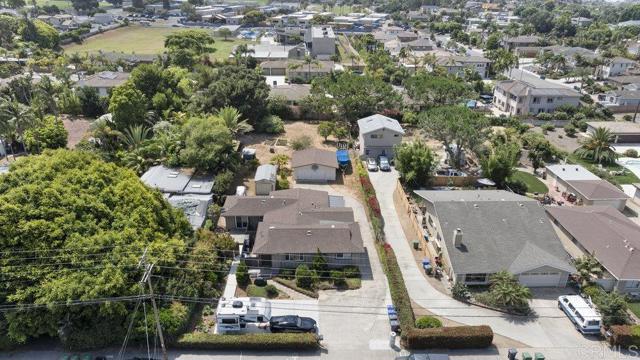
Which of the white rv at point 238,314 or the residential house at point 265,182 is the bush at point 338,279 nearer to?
the white rv at point 238,314

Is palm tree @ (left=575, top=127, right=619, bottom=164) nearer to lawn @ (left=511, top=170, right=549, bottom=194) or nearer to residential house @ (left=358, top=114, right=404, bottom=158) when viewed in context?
lawn @ (left=511, top=170, right=549, bottom=194)

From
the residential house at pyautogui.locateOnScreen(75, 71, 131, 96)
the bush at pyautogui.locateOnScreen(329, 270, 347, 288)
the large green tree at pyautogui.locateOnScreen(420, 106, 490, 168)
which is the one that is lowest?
the bush at pyautogui.locateOnScreen(329, 270, 347, 288)

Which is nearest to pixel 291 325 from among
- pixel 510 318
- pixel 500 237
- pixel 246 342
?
pixel 246 342

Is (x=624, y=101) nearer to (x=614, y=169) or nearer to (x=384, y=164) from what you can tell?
(x=614, y=169)

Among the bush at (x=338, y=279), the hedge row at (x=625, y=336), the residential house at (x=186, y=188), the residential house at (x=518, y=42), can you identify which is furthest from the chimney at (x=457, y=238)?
the residential house at (x=518, y=42)

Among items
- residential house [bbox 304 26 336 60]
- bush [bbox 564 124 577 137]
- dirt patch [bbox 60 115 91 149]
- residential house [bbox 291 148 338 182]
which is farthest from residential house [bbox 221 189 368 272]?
residential house [bbox 304 26 336 60]

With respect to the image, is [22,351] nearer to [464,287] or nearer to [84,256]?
[84,256]
